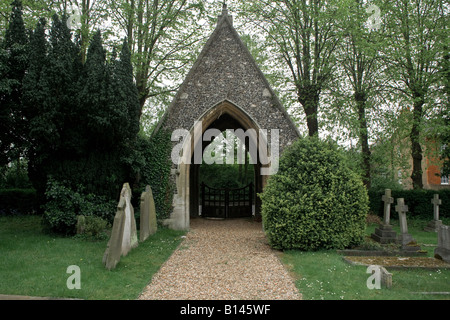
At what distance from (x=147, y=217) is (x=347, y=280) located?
543cm

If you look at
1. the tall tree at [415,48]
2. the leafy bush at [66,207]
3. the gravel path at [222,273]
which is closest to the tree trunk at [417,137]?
the tall tree at [415,48]

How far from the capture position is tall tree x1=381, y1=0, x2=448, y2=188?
12883mm

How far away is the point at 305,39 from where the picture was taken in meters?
14.0

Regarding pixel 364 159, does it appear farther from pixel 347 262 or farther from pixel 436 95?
pixel 347 262

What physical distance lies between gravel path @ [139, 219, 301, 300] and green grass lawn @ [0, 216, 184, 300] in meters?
0.33

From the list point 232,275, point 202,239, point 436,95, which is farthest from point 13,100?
point 436,95

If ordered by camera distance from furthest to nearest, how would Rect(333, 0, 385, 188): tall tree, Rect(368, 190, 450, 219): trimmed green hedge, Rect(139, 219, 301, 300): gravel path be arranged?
1. Rect(368, 190, 450, 219): trimmed green hedge
2. Rect(333, 0, 385, 188): tall tree
3. Rect(139, 219, 301, 300): gravel path

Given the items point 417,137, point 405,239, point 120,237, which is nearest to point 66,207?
point 120,237

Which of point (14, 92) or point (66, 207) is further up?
point (14, 92)

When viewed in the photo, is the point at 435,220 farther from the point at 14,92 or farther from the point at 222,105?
the point at 14,92

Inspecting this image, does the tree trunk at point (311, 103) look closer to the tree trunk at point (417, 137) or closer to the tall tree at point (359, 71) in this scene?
the tall tree at point (359, 71)

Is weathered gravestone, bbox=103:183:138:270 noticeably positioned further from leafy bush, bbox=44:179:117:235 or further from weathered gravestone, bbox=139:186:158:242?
leafy bush, bbox=44:179:117:235

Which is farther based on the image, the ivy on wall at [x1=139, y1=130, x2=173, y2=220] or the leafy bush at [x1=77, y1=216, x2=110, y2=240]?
the ivy on wall at [x1=139, y1=130, x2=173, y2=220]

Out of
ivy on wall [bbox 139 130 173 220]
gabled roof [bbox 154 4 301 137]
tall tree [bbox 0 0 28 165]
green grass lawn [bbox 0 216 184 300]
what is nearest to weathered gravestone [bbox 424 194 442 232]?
gabled roof [bbox 154 4 301 137]
